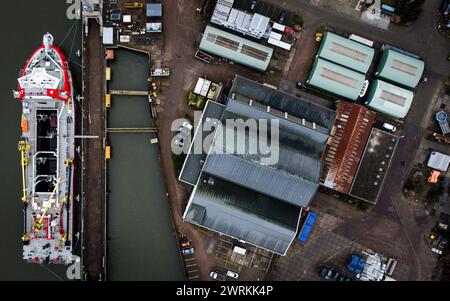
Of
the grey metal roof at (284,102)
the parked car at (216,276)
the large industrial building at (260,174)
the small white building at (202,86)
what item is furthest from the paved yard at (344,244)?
the small white building at (202,86)

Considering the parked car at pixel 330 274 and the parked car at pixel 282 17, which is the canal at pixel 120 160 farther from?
the parked car at pixel 330 274

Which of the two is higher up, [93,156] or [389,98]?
[389,98]

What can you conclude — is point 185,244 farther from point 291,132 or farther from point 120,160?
point 291,132

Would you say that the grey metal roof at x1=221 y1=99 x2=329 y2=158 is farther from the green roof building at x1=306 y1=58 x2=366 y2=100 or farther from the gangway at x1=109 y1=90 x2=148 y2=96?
the gangway at x1=109 y1=90 x2=148 y2=96

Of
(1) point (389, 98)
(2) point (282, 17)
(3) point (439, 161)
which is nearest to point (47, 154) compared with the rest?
(2) point (282, 17)
